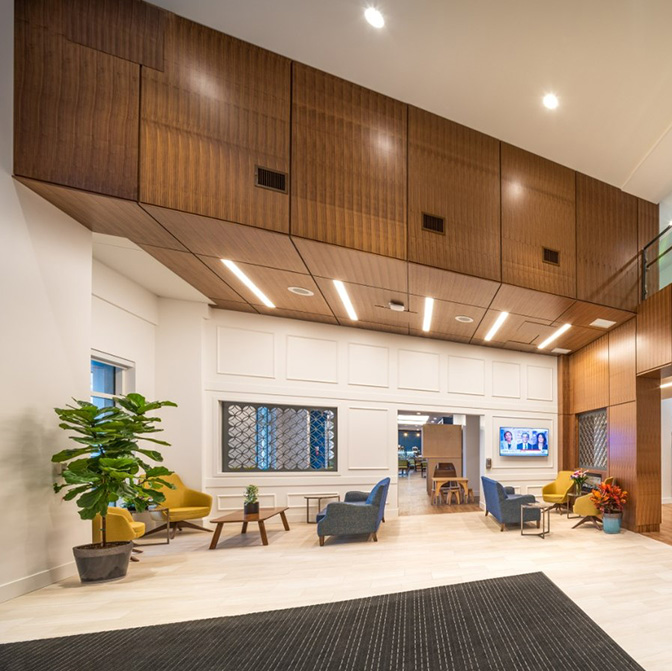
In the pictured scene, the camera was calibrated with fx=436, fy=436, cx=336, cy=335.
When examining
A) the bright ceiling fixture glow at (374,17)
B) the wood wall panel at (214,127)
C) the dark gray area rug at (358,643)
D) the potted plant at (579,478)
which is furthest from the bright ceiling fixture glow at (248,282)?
the potted plant at (579,478)

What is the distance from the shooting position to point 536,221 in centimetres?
632

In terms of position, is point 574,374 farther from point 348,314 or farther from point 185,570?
point 185,570

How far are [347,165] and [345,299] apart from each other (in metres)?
2.26

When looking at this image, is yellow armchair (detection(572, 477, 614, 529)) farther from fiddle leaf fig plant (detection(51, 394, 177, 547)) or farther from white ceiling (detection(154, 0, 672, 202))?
fiddle leaf fig plant (detection(51, 394, 177, 547))

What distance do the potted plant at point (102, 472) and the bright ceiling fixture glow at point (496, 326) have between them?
5599 mm

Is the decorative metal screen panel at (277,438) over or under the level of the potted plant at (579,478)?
over

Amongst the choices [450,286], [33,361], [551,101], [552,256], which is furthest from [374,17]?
[33,361]

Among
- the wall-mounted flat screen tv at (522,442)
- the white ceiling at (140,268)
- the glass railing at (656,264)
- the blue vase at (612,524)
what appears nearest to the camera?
the white ceiling at (140,268)

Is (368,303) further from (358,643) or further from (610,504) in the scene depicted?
(610,504)

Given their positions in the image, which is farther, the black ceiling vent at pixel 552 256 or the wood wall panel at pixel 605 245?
the wood wall panel at pixel 605 245

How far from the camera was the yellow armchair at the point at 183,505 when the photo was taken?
6.35 meters

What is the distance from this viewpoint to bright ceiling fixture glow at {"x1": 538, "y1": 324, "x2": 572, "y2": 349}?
7.92 metres

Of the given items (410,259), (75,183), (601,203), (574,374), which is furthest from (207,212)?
(574,374)

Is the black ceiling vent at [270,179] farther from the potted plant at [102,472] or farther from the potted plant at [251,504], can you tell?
the potted plant at [251,504]
